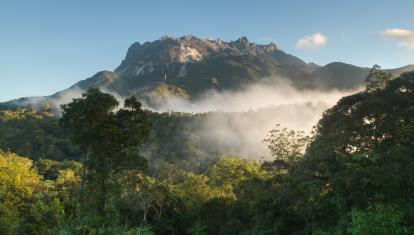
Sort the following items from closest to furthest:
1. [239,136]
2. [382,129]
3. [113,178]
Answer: [382,129] < [113,178] < [239,136]

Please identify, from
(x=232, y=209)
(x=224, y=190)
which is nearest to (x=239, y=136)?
(x=224, y=190)

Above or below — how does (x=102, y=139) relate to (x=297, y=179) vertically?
above

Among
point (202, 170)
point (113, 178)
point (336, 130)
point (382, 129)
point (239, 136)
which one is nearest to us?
point (382, 129)

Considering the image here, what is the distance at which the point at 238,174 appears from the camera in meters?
60.1

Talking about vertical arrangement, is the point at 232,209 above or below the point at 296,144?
below

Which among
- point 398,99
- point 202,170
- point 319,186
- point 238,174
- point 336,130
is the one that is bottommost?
point 202,170

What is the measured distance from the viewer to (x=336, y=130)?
29781mm

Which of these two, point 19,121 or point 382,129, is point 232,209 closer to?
point 382,129

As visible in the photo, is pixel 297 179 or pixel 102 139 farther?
pixel 102 139

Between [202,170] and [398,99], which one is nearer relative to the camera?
[398,99]

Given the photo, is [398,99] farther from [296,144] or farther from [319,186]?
[296,144]

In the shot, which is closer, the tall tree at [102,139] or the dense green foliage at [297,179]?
the dense green foliage at [297,179]

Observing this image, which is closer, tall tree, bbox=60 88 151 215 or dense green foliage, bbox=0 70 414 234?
dense green foliage, bbox=0 70 414 234

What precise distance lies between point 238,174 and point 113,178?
96.8 feet
